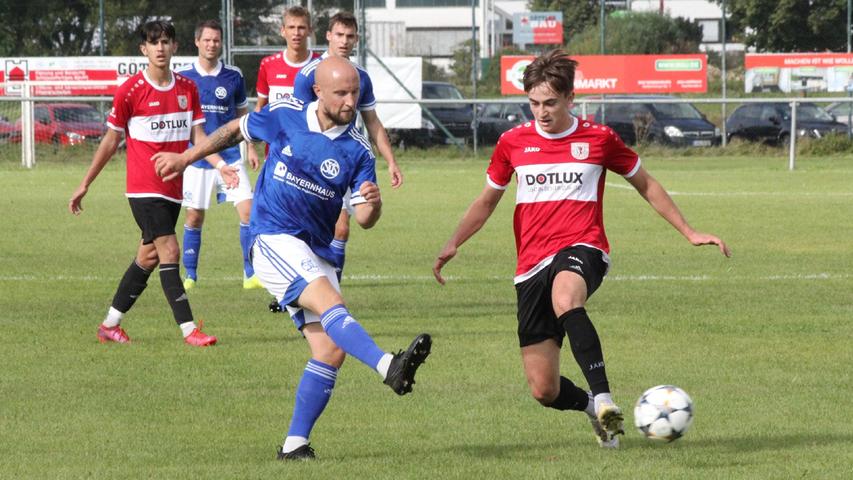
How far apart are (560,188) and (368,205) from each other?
39.0 inches

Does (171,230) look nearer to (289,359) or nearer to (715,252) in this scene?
(289,359)

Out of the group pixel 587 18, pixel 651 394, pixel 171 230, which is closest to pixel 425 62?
pixel 587 18

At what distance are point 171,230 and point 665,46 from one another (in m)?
45.9

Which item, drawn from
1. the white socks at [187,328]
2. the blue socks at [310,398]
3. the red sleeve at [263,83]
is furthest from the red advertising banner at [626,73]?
the blue socks at [310,398]

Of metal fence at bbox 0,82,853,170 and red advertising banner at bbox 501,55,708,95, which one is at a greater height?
red advertising banner at bbox 501,55,708,95

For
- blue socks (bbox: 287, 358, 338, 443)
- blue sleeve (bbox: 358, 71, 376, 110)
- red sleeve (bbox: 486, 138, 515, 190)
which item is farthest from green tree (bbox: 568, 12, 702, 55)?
blue socks (bbox: 287, 358, 338, 443)

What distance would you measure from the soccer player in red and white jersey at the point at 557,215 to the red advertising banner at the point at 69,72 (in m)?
26.1

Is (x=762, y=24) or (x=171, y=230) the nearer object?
(x=171, y=230)

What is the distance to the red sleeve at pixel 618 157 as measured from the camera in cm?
621

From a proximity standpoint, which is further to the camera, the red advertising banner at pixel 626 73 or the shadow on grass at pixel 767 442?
the red advertising banner at pixel 626 73

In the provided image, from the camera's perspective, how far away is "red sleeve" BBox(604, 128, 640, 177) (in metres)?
6.21

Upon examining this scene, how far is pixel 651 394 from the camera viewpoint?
5.97 m

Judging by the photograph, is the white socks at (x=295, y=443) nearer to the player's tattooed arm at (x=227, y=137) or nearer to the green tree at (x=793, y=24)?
the player's tattooed arm at (x=227, y=137)

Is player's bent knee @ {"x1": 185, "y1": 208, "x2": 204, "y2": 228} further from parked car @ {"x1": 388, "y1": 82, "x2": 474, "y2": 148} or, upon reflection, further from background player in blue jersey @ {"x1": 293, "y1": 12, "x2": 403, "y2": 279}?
parked car @ {"x1": 388, "y1": 82, "x2": 474, "y2": 148}
